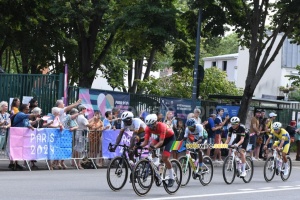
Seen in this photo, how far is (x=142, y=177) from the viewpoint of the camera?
14.5 metres

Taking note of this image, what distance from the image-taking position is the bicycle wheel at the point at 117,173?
14.5m

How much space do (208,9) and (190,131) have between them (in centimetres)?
1094

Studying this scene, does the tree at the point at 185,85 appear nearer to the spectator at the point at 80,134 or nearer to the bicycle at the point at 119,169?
the spectator at the point at 80,134

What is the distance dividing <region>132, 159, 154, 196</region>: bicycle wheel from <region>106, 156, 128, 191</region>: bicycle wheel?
38 cm

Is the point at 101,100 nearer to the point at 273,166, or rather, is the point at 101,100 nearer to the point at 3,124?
the point at 3,124

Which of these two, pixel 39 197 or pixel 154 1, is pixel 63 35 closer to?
pixel 154 1

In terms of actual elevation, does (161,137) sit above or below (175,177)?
above

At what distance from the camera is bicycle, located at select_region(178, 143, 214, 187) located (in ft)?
55.7

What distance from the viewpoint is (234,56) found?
77.6 metres

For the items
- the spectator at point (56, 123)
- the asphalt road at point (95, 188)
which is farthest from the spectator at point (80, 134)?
the asphalt road at point (95, 188)

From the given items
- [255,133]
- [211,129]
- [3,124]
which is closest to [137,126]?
[3,124]

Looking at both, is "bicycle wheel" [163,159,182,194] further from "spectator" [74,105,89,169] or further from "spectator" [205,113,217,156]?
"spectator" [205,113,217,156]

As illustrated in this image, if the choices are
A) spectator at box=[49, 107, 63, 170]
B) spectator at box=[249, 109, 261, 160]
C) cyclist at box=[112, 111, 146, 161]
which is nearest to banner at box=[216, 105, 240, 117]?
spectator at box=[249, 109, 261, 160]

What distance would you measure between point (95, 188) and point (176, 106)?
42.5 feet
